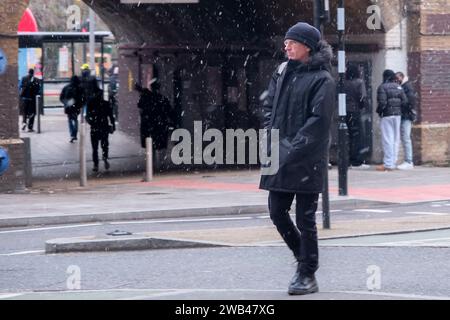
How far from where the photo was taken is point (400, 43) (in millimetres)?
25672

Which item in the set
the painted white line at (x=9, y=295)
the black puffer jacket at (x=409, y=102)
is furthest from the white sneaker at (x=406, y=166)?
the painted white line at (x=9, y=295)

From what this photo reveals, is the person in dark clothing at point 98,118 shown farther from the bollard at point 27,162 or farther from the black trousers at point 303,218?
the black trousers at point 303,218

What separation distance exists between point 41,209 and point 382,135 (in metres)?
9.01

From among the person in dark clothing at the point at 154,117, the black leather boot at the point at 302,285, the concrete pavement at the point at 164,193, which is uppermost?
the person in dark clothing at the point at 154,117

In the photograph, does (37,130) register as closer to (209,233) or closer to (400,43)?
(400,43)

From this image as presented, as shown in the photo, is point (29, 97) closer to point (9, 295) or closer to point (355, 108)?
point (355, 108)

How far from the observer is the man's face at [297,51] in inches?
357

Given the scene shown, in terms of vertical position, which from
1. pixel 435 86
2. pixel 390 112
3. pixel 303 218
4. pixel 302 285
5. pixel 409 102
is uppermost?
pixel 435 86

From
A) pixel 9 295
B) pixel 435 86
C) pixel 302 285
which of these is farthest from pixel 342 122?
pixel 9 295

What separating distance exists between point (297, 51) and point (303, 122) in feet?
1.69

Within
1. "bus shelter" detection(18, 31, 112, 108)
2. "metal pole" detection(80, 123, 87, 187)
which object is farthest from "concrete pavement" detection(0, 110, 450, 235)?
"bus shelter" detection(18, 31, 112, 108)

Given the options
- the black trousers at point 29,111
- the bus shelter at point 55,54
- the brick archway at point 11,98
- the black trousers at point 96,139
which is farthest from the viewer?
the bus shelter at point 55,54

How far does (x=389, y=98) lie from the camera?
2444cm

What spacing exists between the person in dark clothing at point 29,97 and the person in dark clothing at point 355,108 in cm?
1288
